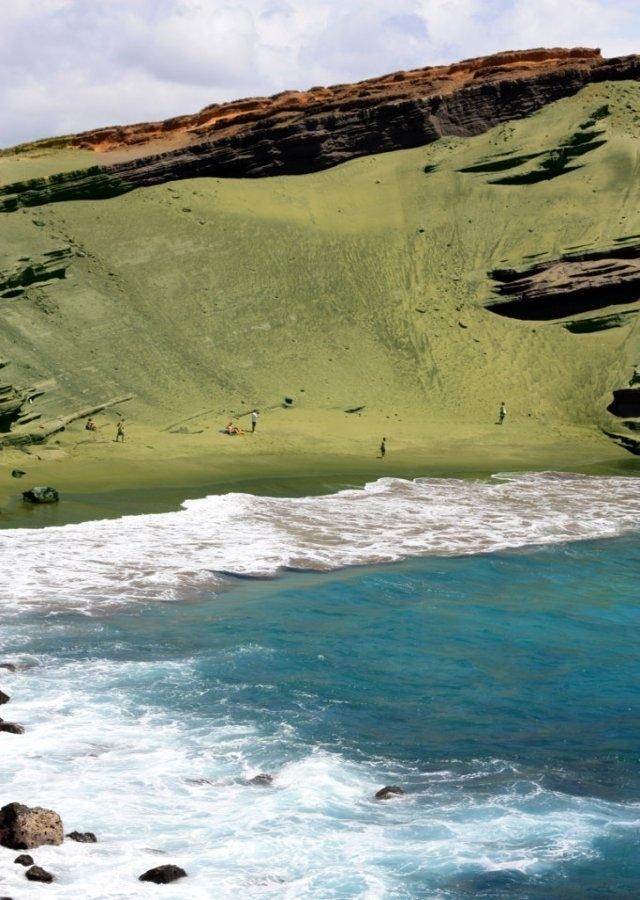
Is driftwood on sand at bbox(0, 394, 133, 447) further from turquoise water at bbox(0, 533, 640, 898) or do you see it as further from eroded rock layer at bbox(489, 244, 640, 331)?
A: eroded rock layer at bbox(489, 244, 640, 331)

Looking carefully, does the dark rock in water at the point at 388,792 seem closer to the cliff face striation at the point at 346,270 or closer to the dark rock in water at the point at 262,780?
the dark rock in water at the point at 262,780

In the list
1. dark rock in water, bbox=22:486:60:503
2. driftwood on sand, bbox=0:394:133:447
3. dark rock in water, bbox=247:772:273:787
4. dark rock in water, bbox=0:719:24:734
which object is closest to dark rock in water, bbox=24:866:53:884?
dark rock in water, bbox=247:772:273:787

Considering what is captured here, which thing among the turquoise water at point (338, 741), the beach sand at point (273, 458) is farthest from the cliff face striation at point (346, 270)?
the turquoise water at point (338, 741)

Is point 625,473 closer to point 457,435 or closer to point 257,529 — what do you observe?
point 457,435

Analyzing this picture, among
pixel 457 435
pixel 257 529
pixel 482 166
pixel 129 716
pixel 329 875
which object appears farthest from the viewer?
pixel 482 166

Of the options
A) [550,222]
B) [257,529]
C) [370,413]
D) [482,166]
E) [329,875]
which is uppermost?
[482,166]

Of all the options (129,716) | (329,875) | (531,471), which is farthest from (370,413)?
(329,875)

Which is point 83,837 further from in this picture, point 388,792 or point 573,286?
point 573,286
